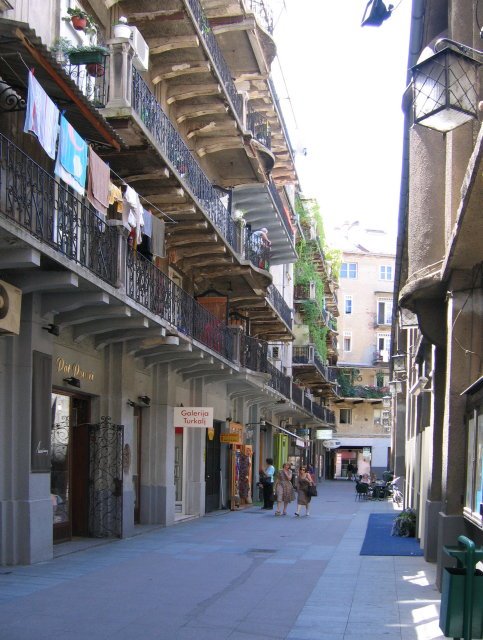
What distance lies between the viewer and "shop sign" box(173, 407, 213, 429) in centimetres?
2325

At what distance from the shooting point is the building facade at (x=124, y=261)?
13.6 m

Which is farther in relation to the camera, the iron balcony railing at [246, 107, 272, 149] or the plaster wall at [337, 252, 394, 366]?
the plaster wall at [337, 252, 394, 366]

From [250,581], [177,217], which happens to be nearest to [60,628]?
[250,581]

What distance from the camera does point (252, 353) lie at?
104 feet

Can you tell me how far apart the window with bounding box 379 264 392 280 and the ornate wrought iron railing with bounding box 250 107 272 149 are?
175ft

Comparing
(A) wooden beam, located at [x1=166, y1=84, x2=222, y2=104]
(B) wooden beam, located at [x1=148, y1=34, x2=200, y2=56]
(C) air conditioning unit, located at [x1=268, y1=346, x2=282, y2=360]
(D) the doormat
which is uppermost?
(B) wooden beam, located at [x1=148, y1=34, x2=200, y2=56]

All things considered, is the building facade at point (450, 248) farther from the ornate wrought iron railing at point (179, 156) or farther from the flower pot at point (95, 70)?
the flower pot at point (95, 70)

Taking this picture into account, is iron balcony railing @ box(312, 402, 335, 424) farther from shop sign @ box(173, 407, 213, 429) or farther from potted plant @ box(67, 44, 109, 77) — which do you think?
potted plant @ box(67, 44, 109, 77)

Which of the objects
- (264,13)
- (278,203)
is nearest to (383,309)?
(278,203)

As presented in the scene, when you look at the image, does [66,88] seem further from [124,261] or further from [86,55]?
[124,261]

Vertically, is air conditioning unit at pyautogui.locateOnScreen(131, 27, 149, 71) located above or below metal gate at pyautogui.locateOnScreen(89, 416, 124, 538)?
above

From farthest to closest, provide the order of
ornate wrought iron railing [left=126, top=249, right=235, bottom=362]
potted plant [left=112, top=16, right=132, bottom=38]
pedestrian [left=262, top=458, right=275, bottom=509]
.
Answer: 1. pedestrian [left=262, top=458, right=275, bottom=509]
2. ornate wrought iron railing [left=126, top=249, right=235, bottom=362]
3. potted plant [left=112, top=16, right=132, bottom=38]

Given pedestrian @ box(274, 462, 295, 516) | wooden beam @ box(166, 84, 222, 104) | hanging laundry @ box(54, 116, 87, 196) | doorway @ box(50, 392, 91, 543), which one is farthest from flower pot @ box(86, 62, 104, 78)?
pedestrian @ box(274, 462, 295, 516)

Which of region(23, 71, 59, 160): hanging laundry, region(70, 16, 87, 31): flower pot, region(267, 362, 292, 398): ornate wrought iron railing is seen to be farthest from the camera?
region(267, 362, 292, 398): ornate wrought iron railing
